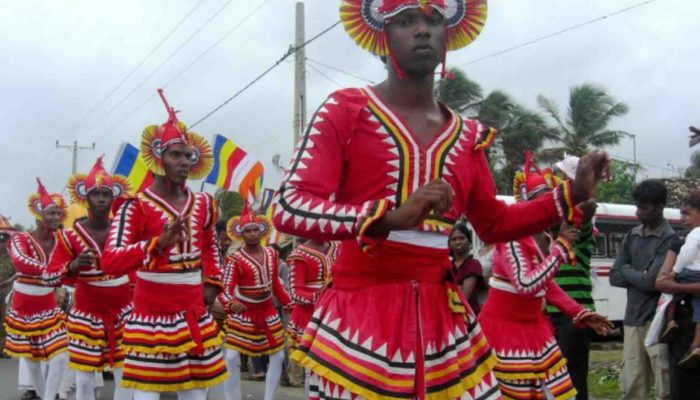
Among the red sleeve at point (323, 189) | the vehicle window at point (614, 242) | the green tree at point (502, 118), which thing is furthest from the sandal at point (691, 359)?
the green tree at point (502, 118)

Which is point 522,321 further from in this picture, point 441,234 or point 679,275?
point 441,234

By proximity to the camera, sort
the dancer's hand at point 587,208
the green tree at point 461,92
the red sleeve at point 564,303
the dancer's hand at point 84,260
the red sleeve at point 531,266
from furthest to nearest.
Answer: the green tree at point 461,92
the dancer's hand at point 84,260
the red sleeve at point 564,303
the red sleeve at point 531,266
the dancer's hand at point 587,208

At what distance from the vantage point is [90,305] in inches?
A: 287

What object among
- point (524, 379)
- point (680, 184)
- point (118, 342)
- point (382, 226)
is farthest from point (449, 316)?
point (680, 184)

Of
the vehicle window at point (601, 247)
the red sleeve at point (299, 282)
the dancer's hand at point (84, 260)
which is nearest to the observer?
the dancer's hand at point (84, 260)

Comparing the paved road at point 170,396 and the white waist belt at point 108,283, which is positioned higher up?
the white waist belt at point 108,283

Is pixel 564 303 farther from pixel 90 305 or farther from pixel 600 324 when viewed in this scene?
pixel 90 305

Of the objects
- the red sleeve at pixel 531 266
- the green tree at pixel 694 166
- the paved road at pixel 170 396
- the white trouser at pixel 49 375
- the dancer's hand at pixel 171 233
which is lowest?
the paved road at pixel 170 396

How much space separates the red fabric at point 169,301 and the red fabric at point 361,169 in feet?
10.3

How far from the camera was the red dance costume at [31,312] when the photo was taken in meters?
9.39

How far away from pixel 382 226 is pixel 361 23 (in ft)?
3.30

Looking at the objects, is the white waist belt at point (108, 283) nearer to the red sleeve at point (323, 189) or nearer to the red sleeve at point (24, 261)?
the red sleeve at point (24, 261)

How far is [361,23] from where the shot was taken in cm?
312

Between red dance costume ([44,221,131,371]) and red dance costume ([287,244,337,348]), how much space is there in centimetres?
210
